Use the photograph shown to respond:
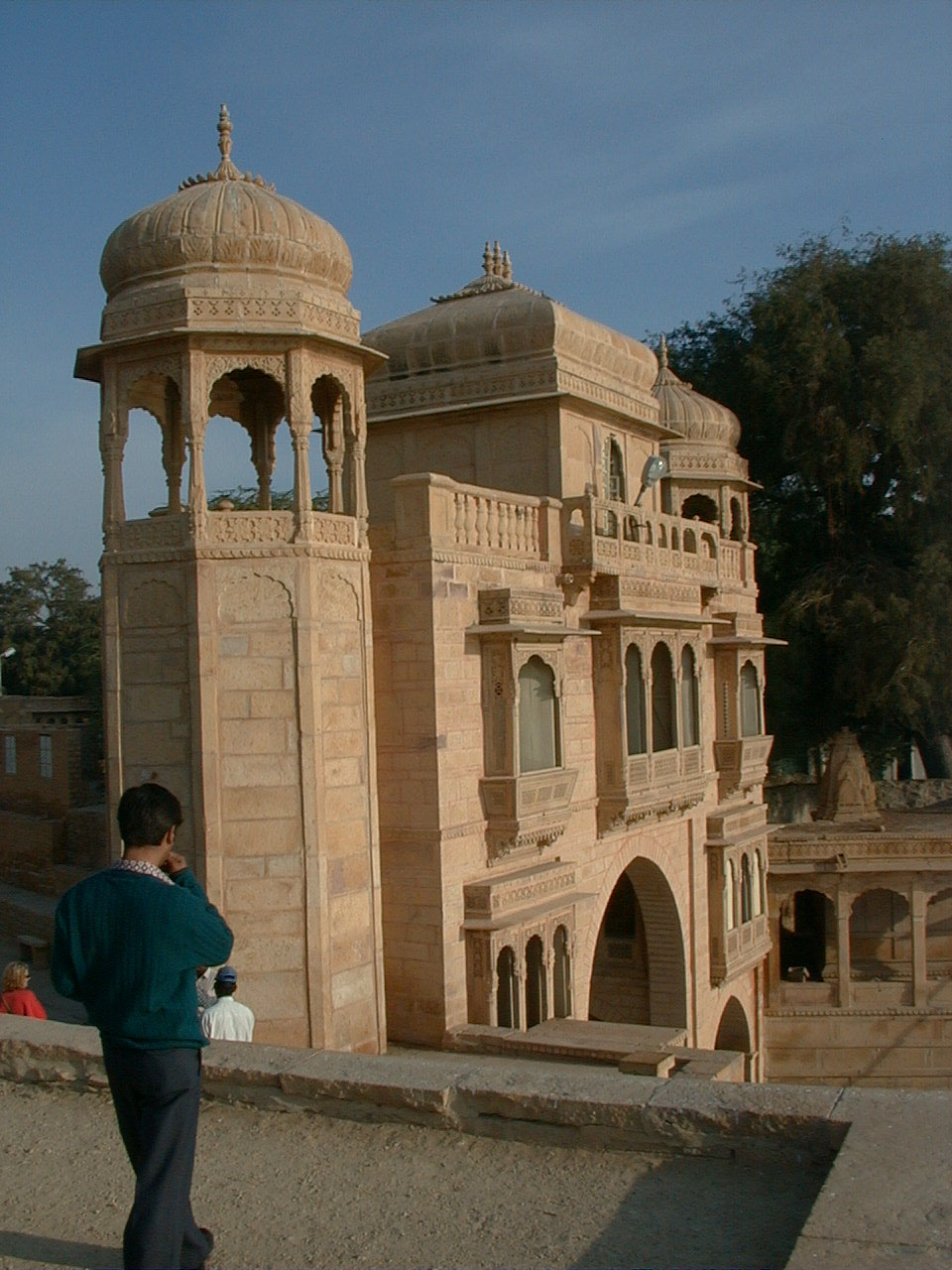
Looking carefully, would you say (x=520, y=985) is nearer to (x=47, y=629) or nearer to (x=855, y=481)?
(x=855, y=481)

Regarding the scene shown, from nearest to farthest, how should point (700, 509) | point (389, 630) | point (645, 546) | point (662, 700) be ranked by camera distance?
point (389, 630) < point (645, 546) < point (662, 700) < point (700, 509)

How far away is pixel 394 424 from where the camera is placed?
16.5 m

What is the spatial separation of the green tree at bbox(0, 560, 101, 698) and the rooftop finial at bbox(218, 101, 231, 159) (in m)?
31.4

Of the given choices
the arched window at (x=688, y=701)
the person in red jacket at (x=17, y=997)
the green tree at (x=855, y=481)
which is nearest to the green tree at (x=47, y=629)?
the green tree at (x=855, y=481)

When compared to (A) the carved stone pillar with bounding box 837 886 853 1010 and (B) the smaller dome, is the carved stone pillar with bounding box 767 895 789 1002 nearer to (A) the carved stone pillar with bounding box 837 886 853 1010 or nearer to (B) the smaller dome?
(A) the carved stone pillar with bounding box 837 886 853 1010

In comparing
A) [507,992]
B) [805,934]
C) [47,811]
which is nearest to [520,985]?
[507,992]

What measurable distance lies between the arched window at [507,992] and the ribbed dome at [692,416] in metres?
11.3

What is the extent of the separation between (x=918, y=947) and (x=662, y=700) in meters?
9.56

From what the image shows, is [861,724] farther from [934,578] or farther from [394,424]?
[394,424]

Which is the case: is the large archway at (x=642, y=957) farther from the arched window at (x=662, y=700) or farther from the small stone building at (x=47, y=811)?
the small stone building at (x=47, y=811)

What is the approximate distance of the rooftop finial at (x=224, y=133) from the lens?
11573 millimetres

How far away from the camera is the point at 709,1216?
4484mm

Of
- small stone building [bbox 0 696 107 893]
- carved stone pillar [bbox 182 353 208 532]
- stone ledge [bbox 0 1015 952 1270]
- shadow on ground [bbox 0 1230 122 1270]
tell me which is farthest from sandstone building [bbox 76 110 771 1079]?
small stone building [bbox 0 696 107 893]

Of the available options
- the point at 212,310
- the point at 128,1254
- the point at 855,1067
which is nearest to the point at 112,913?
the point at 128,1254
